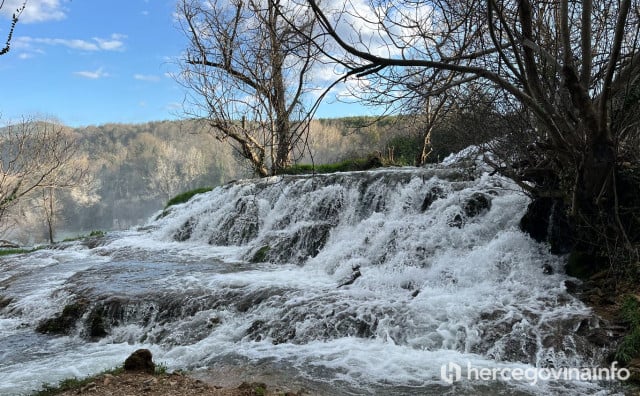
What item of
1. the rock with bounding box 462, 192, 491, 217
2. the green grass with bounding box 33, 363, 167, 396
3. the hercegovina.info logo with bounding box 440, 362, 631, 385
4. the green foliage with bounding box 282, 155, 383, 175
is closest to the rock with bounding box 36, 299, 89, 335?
the green grass with bounding box 33, 363, 167, 396

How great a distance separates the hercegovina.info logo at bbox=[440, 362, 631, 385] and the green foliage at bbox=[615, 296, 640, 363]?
0.11 m

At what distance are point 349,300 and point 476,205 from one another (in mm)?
3288

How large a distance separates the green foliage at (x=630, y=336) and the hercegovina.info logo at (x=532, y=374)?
0.11m

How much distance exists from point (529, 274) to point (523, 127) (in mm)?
2018

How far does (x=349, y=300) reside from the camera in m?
6.22

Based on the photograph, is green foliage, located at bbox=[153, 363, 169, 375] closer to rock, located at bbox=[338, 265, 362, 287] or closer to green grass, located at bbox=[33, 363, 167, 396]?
green grass, located at bbox=[33, 363, 167, 396]

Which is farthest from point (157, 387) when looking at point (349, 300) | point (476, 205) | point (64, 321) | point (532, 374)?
point (476, 205)

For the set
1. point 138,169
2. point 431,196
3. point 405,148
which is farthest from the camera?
point 138,169

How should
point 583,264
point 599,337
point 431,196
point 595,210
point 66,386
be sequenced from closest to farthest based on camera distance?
point 66,386
point 599,337
point 595,210
point 583,264
point 431,196

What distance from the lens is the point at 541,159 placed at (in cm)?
650

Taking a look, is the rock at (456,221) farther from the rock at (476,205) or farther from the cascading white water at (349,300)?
the rock at (476,205)

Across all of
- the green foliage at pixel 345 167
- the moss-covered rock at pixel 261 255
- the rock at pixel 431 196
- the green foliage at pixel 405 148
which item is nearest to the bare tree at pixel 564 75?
the rock at pixel 431 196

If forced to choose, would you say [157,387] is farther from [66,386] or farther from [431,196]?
[431,196]

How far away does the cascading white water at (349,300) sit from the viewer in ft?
15.5
